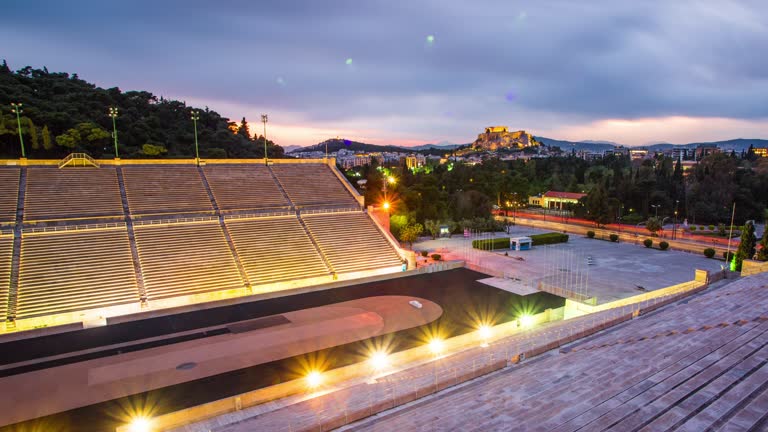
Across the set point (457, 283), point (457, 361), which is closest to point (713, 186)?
point (457, 283)

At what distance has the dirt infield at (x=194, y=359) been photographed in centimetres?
1308

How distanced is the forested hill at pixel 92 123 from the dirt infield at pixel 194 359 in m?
30.3

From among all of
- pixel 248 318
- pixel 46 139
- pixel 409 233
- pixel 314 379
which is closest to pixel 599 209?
pixel 409 233

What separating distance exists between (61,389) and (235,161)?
26.5m

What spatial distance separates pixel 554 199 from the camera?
73188 millimetres

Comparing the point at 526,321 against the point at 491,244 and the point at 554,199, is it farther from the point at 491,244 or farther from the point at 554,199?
the point at 554,199

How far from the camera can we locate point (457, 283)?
997 inches

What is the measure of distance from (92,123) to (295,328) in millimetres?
37093

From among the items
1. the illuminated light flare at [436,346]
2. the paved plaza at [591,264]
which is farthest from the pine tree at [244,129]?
the illuminated light flare at [436,346]

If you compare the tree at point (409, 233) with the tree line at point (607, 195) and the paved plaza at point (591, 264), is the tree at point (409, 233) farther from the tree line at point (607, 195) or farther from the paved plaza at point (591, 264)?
the tree line at point (607, 195)

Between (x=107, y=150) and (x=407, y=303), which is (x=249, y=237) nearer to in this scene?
(x=407, y=303)

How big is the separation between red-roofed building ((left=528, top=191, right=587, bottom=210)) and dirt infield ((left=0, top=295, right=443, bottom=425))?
5619cm

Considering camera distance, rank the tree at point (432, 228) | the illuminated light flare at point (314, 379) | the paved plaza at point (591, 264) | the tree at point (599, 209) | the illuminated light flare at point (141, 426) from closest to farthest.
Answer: the illuminated light flare at point (141, 426) → the illuminated light flare at point (314, 379) → the paved plaza at point (591, 264) → the tree at point (432, 228) → the tree at point (599, 209)

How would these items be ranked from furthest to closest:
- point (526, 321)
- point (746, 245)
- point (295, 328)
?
Result: 1. point (746, 245)
2. point (526, 321)
3. point (295, 328)
